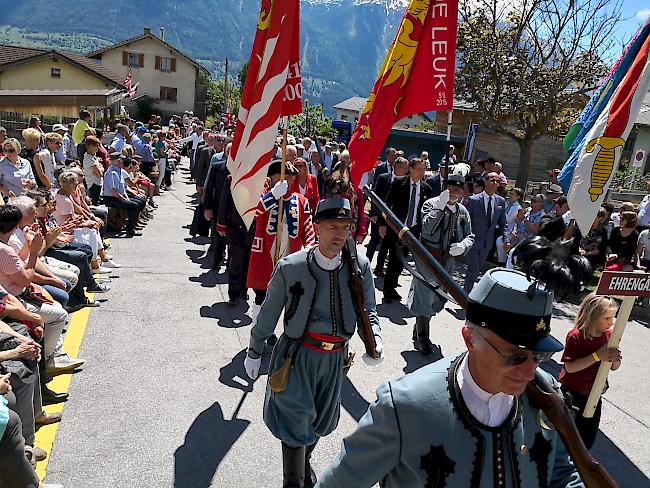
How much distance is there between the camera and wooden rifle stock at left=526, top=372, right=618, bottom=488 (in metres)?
1.63

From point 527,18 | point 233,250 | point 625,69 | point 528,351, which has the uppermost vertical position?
point 527,18

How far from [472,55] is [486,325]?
16.5 m

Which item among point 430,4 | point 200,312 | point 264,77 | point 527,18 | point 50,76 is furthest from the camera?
point 50,76

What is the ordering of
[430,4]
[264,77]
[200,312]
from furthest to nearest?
[200,312] < [264,77] < [430,4]

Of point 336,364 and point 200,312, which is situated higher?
point 336,364

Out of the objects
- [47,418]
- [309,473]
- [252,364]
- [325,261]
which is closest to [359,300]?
[325,261]

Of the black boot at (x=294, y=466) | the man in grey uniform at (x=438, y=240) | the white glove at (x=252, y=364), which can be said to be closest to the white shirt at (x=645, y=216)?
the man in grey uniform at (x=438, y=240)

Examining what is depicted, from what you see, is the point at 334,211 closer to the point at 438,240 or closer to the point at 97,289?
the point at 438,240

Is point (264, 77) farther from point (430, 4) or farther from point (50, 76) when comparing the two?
point (50, 76)

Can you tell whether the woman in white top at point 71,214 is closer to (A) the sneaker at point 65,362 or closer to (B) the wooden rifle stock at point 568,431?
(A) the sneaker at point 65,362

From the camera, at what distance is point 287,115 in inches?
197

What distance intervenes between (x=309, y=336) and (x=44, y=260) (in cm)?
425

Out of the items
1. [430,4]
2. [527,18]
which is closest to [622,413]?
[430,4]

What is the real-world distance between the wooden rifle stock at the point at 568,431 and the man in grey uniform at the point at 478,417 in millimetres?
76
